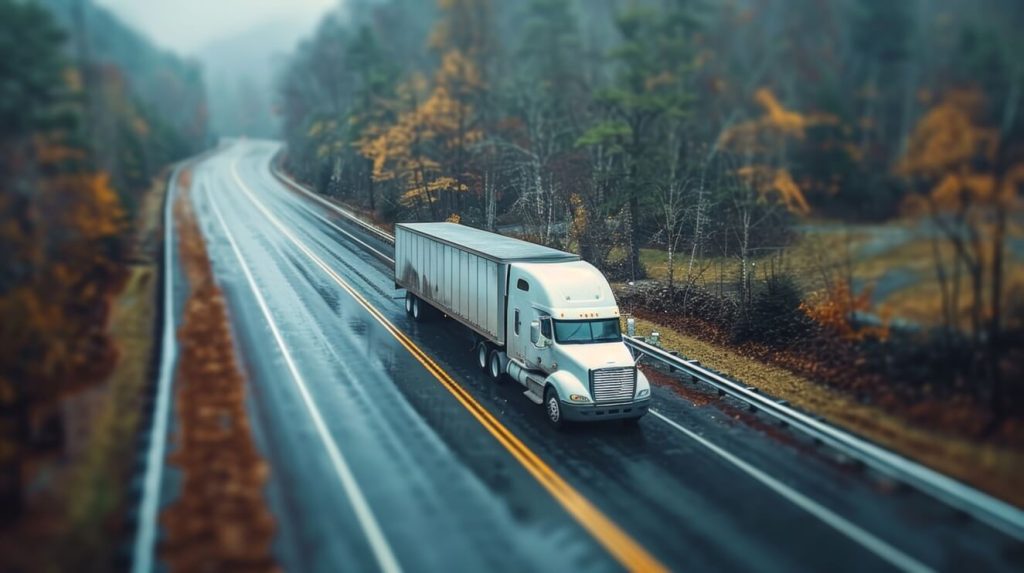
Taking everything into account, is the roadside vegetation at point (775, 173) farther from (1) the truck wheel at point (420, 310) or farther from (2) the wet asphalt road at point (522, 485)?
(1) the truck wheel at point (420, 310)

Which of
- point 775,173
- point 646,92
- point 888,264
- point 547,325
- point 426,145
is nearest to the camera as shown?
point 547,325

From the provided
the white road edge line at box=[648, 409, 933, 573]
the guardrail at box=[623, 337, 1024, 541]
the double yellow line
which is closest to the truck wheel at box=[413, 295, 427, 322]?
the double yellow line

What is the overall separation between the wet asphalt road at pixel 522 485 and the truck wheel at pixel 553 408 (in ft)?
1.17

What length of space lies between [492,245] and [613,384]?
774 centimetres

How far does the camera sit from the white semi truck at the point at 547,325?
1677 cm

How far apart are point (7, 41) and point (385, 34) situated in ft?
260

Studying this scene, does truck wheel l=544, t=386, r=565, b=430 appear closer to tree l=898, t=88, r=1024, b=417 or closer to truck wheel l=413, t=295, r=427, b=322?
tree l=898, t=88, r=1024, b=417

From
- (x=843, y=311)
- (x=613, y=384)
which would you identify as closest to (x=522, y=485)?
(x=613, y=384)

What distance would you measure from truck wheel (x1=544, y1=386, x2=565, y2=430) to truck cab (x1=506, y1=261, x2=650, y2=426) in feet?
0.08

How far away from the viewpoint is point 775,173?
101 feet

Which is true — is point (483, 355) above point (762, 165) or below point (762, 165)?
below

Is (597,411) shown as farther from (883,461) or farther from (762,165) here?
(762,165)

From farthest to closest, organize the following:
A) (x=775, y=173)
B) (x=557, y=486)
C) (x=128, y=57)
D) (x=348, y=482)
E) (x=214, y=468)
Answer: (x=775, y=173), (x=128, y=57), (x=557, y=486), (x=214, y=468), (x=348, y=482)

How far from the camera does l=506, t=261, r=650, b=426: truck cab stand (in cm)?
1667
